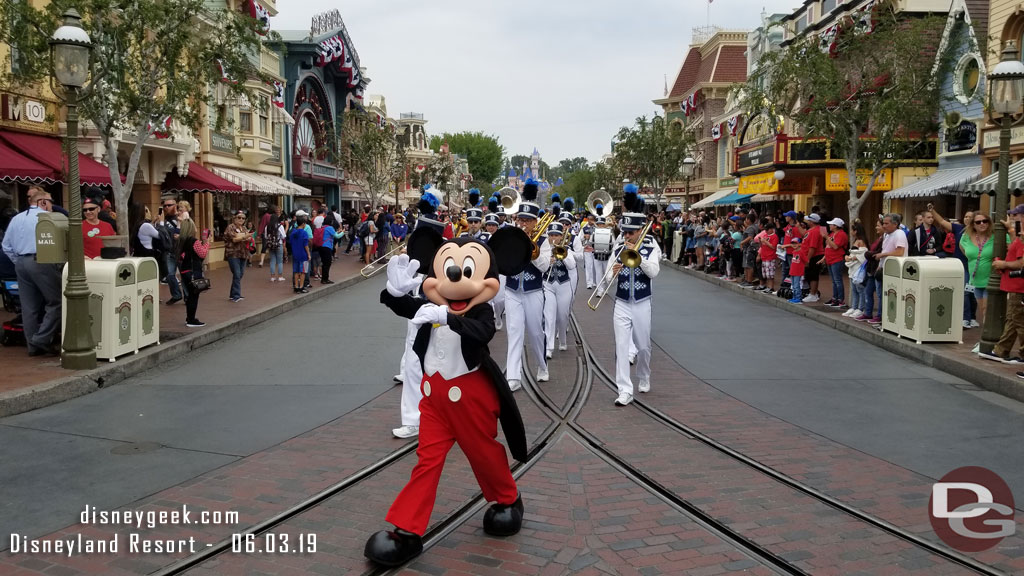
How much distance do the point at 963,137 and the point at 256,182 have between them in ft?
69.5

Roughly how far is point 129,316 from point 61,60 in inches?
109

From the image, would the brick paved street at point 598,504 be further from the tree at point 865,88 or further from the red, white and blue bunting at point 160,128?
the tree at point 865,88

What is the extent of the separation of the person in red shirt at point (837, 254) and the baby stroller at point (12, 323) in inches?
477

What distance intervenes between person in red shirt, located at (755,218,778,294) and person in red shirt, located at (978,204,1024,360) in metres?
7.99

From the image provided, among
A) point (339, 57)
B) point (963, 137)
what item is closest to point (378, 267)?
point (963, 137)

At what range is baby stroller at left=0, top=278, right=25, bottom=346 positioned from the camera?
31.1 feet

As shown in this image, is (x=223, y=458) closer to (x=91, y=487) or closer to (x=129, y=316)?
(x=91, y=487)

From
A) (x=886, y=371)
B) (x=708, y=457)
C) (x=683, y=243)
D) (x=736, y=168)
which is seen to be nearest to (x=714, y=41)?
(x=736, y=168)

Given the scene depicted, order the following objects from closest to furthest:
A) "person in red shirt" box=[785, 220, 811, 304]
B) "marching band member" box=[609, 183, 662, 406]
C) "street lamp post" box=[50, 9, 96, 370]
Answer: "marching band member" box=[609, 183, 662, 406], "street lamp post" box=[50, 9, 96, 370], "person in red shirt" box=[785, 220, 811, 304]

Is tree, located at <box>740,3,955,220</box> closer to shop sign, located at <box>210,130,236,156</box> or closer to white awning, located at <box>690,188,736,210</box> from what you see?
shop sign, located at <box>210,130,236,156</box>

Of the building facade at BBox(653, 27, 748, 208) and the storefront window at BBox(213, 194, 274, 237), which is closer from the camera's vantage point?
the storefront window at BBox(213, 194, 274, 237)

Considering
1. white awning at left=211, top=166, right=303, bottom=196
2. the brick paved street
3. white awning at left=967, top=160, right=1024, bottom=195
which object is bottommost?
the brick paved street

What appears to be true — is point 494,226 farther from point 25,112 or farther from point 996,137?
point 996,137

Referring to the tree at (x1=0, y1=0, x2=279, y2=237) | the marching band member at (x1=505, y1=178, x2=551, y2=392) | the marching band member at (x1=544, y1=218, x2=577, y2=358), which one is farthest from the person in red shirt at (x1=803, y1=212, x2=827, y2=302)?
the tree at (x1=0, y1=0, x2=279, y2=237)
